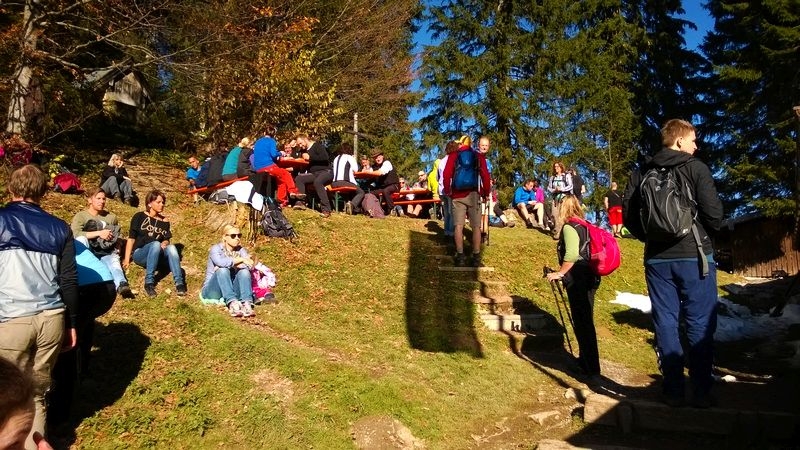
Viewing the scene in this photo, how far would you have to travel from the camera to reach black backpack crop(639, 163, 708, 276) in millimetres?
4141

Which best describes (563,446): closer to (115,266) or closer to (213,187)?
(115,266)

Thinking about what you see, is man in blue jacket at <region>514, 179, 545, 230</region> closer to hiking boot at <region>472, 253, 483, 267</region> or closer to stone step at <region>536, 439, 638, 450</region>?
hiking boot at <region>472, 253, 483, 267</region>

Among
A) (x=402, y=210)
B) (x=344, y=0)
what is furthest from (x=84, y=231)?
(x=344, y=0)

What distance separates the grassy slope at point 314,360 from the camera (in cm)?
468

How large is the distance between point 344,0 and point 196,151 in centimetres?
640

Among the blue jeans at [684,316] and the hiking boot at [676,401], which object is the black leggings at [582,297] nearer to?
the blue jeans at [684,316]

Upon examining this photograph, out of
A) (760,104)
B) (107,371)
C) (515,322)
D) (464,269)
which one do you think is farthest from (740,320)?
(760,104)

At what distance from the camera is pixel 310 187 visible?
487 inches

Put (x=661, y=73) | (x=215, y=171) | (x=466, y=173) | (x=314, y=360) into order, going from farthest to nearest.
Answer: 1. (x=661, y=73)
2. (x=215, y=171)
3. (x=466, y=173)
4. (x=314, y=360)

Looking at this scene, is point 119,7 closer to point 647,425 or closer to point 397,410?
point 397,410

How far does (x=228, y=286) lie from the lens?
704cm

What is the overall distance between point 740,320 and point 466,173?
448cm

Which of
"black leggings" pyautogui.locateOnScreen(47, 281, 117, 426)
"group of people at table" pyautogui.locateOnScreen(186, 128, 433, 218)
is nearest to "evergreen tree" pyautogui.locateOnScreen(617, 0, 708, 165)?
"group of people at table" pyautogui.locateOnScreen(186, 128, 433, 218)

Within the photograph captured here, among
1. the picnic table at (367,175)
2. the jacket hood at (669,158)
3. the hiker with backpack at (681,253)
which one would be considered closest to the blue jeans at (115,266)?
the hiker with backpack at (681,253)
